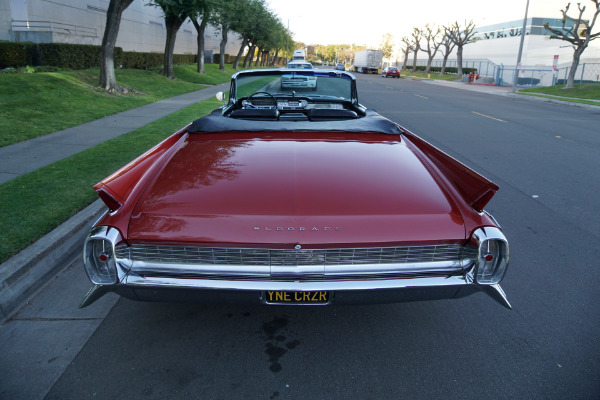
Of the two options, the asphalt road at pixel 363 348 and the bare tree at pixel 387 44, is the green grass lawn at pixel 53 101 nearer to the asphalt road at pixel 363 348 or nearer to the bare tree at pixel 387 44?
the asphalt road at pixel 363 348

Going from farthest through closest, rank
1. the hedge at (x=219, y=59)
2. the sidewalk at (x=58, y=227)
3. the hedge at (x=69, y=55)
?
the hedge at (x=219, y=59) < the hedge at (x=69, y=55) < the sidewalk at (x=58, y=227)

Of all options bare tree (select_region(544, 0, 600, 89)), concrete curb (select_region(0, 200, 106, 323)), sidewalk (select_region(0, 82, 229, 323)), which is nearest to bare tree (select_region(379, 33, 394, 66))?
bare tree (select_region(544, 0, 600, 89))

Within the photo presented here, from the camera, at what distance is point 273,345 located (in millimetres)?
2852

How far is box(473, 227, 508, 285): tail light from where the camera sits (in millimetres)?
Answer: 2471

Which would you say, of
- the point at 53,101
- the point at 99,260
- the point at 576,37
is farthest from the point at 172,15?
the point at 576,37

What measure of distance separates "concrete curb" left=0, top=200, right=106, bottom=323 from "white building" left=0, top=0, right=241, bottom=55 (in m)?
19.6

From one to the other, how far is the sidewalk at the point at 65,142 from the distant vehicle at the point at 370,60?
181 ft

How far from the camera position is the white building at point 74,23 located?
20.8 meters

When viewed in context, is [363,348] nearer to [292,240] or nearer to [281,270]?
[281,270]

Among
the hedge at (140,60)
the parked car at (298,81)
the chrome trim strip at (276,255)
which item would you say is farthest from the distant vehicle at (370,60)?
the chrome trim strip at (276,255)

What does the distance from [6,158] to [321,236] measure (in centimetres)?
659

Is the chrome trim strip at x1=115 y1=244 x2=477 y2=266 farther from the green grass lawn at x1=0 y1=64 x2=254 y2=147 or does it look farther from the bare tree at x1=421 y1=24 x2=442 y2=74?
the bare tree at x1=421 y1=24 x2=442 y2=74

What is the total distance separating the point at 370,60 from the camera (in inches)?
2527

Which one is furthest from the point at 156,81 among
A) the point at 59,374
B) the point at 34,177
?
the point at 59,374
